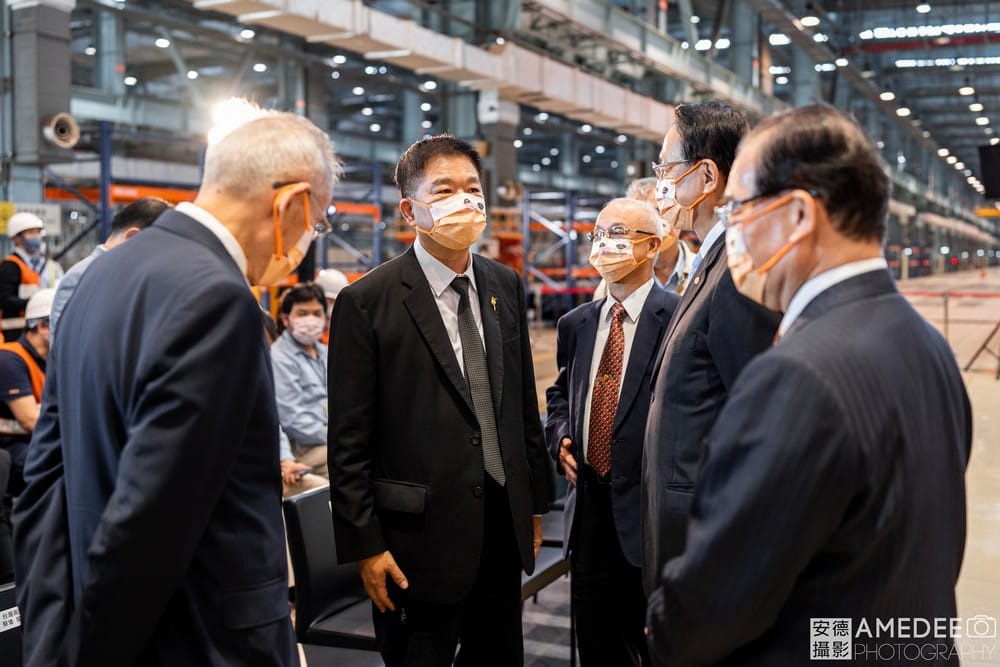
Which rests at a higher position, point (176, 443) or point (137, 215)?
point (137, 215)

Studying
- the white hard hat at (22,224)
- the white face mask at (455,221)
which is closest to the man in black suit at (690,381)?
the white face mask at (455,221)

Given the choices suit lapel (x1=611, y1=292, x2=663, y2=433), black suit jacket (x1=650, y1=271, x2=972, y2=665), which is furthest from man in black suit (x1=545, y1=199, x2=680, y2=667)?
black suit jacket (x1=650, y1=271, x2=972, y2=665)

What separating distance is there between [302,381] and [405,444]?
2403 millimetres

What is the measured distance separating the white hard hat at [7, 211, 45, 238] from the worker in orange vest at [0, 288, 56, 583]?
3.29 m

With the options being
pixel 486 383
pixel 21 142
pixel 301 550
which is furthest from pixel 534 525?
pixel 21 142

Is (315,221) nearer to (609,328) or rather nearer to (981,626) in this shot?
(609,328)

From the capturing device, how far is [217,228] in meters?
1.55

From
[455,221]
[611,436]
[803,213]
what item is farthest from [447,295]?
[803,213]

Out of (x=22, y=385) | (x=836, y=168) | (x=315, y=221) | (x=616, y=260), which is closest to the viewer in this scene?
(x=836, y=168)

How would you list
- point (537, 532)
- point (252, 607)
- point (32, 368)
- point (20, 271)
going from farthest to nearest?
point (20, 271) < point (32, 368) < point (537, 532) < point (252, 607)

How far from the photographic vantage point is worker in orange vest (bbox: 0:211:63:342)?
693cm

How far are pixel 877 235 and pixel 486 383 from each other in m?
1.23

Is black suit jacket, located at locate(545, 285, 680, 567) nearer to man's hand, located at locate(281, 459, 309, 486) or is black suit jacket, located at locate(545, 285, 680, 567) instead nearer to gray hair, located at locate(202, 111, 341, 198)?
gray hair, located at locate(202, 111, 341, 198)

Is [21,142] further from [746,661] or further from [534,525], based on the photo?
[746,661]
